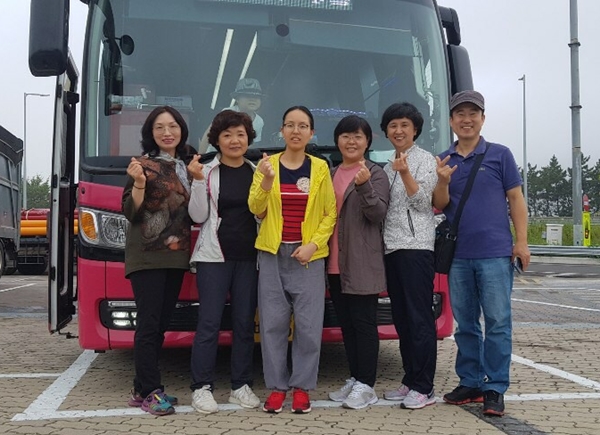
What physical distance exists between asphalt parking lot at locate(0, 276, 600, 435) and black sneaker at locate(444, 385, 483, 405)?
2.5 inches

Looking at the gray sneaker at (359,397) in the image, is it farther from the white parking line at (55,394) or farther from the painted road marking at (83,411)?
the white parking line at (55,394)

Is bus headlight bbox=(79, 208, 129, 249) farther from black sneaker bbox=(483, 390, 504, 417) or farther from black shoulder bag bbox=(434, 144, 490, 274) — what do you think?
black sneaker bbox=(483, 390, 504, 417)

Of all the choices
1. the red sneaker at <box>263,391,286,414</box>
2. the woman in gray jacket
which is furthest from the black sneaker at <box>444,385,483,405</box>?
the red sneaker at <box>263,391,286,414</box>

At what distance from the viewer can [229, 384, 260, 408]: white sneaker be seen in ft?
14.3

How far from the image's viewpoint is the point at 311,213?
4.21 m

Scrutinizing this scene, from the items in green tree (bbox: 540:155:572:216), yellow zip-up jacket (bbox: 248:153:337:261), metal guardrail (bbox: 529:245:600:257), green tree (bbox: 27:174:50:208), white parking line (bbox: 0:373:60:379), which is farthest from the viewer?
green tree (bbox: 540:155:572:216)

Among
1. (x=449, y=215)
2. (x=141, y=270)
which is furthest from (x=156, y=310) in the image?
(x=449, y=215)

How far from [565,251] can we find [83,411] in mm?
21106

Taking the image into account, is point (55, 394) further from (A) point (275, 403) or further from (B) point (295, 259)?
(B) point (295, 259)

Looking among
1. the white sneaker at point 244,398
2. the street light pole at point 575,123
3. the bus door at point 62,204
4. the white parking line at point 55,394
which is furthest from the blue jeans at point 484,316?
the street light pole at point 575,123

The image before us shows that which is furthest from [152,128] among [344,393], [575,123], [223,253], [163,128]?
[575,123]

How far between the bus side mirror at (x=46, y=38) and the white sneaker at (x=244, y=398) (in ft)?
7.66

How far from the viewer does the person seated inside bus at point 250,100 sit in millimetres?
4805

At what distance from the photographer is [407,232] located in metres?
4.30
